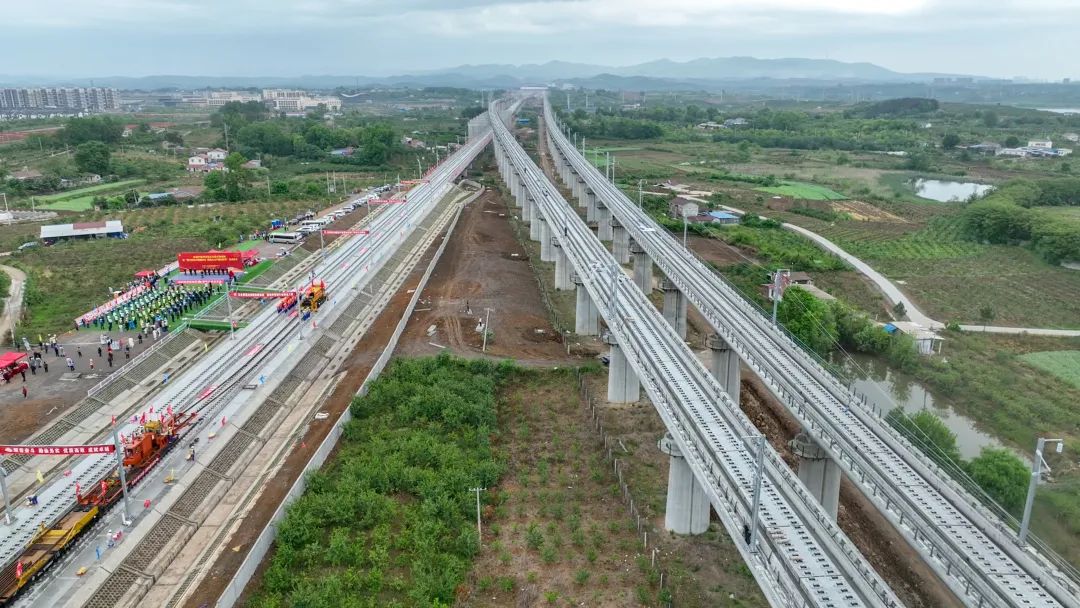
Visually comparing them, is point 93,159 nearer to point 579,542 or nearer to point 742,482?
point 579,542

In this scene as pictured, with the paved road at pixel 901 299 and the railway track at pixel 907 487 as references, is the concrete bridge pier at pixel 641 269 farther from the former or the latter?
the paved road at pixel 901 299

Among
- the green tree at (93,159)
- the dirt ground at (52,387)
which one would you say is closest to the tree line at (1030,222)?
the dirt ground at (52,387)

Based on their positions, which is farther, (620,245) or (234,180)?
(234,180)

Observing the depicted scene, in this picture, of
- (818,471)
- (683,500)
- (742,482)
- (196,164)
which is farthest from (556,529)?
(196,164)

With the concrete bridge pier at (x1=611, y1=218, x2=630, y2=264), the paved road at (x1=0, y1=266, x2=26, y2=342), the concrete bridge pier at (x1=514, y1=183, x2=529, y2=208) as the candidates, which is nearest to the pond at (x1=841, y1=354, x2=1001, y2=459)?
the concrete bridge pier at (x1=611, y1=218, x2=630, y2=264)

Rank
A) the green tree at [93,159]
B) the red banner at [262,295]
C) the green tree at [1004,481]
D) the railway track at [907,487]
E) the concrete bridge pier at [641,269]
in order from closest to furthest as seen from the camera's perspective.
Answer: the railway track at [907,487] < the green tree at [1004,481] < the red banner at [262,295] < the concrete bridge pier at [641,269] < the green tree at [93,159]

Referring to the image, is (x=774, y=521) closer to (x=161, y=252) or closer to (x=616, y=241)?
(x=616, y=241)

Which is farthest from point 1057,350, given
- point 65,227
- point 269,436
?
point 65,227
